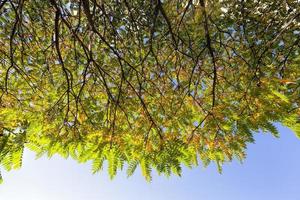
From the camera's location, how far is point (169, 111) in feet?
15.0

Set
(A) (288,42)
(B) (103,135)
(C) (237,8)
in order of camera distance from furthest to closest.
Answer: (C) (237,8) → (A) (288,42) → (B) (103,135)

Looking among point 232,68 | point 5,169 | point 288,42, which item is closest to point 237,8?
point 288,42

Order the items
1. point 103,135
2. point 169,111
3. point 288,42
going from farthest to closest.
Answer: point 288,42 → point 169,111 → point 103,135

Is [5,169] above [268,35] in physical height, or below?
below

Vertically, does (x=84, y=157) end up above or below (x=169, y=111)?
below

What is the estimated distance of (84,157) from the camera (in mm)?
4586

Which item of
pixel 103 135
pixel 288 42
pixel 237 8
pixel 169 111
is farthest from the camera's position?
pixel 237 8

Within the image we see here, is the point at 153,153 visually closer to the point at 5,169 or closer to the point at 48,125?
the point at 48,125

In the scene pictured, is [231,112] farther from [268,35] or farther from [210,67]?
[268,35]

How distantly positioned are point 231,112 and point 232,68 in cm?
63

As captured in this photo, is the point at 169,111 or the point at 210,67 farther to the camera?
the point at 210,67

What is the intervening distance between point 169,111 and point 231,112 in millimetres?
791

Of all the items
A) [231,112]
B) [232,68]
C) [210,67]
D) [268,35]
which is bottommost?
[231,112]

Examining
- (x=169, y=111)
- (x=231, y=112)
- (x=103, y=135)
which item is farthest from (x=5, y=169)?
(x=231, y=112)
